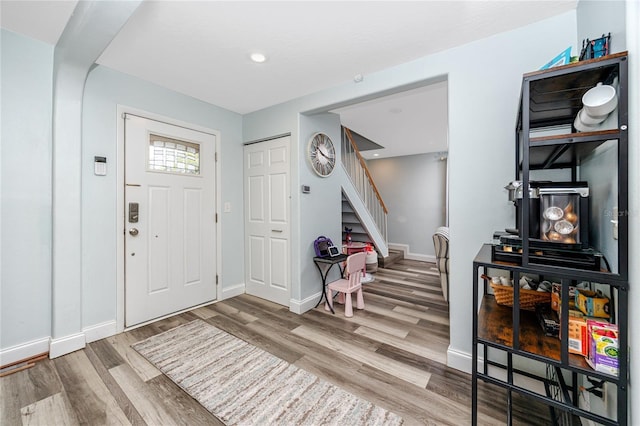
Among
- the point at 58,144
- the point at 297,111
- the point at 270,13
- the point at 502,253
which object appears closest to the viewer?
the point at 502,253

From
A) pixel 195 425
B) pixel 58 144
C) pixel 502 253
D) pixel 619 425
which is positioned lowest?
pixel 195 425

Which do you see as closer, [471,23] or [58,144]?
[471,23]

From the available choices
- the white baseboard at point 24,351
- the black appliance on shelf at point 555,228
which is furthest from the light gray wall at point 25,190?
the black appliance on shelf at point 555,228

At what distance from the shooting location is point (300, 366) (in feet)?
6.40

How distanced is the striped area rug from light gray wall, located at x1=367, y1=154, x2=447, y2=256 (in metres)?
5.01

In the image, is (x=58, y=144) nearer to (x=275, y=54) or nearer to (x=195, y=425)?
(x=275, y=54)

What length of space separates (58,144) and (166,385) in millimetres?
2104

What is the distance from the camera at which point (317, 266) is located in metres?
3.18

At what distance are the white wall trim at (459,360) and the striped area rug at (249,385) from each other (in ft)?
2.47

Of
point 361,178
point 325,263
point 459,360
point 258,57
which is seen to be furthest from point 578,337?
point 361,178

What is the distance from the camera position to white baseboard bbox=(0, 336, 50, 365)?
1.90 metres

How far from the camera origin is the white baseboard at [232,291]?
10.9 ft

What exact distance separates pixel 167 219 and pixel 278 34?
221cm

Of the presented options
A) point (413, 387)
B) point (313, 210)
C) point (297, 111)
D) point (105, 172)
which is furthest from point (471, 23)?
point (105, 172)
